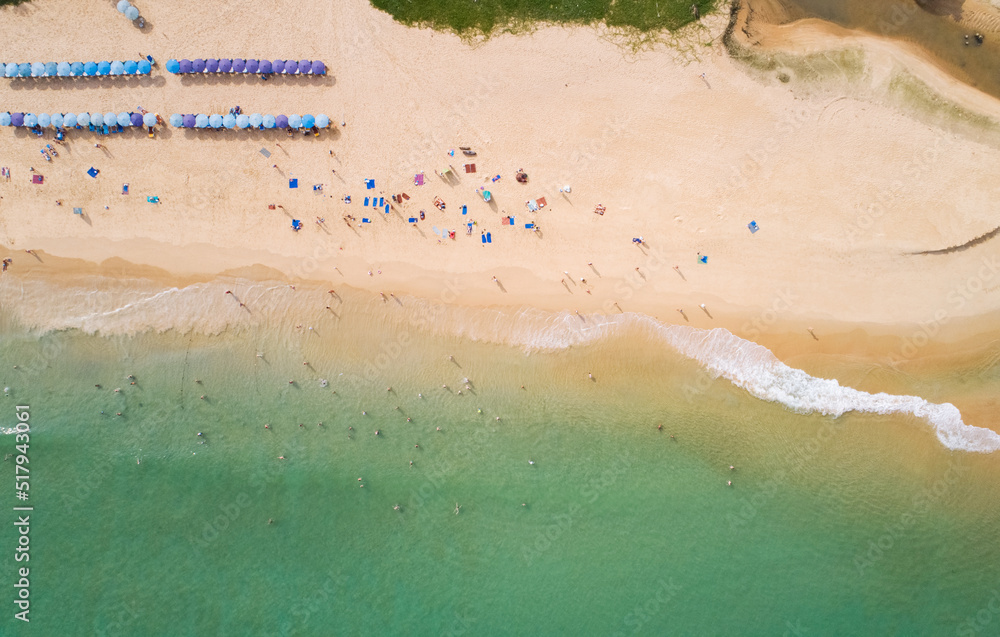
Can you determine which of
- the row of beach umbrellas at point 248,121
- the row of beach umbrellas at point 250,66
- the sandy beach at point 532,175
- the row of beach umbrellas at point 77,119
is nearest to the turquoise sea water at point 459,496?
the sandy beach at point 532,175

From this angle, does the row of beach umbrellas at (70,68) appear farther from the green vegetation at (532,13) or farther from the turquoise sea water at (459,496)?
the turquoise sea water at (459,496)

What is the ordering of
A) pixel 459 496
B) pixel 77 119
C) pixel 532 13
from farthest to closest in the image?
pixel 77 119
pixel 459 496
pixel 532 13

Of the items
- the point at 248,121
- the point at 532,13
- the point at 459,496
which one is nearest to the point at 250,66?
the point at 248,121

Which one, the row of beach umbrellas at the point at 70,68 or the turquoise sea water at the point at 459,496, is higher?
the row of beach umbrellas at the point at 70,68

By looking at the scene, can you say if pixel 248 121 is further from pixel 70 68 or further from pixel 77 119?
pixel 70 68

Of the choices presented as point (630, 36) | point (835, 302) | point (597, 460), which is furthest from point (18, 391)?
point (835, 302)

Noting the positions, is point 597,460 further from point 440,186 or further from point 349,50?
point 349,50
